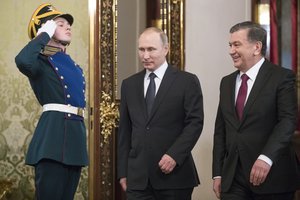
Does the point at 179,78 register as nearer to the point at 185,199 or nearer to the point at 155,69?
the point at 155,69

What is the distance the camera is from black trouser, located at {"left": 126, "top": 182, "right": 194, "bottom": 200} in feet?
9.20

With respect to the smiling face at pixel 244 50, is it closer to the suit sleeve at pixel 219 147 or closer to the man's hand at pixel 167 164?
the suit sleeve at pixel 219 147

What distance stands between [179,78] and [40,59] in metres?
0.71

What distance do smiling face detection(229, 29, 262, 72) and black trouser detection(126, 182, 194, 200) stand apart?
0.69 meters

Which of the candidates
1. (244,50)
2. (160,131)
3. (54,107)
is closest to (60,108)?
(54,107)

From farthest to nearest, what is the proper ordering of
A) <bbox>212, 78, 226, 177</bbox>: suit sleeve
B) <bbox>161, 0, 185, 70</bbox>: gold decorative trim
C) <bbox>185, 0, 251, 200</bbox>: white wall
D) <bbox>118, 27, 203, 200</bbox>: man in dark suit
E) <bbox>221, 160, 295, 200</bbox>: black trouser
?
<bbox>161, 0, 185, 70</bbox>: gold decorative trim < <bbox>185, 0, 251, 200</bbox>: white wall < <bbox>212, 78, 226, 177</bbox>: suit sleeve < <bbox>118, 27, 203, 200</bbox>: man in dark suit < <bbox>221, 160, 295, 200</bbox>: black trouser

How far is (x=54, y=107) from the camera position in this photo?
286 centimetres

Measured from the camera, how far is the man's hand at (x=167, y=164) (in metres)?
2.73

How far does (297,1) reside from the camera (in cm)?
460

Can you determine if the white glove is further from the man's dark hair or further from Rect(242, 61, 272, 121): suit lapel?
Rect(242, 61, 272, 121): suit lapel

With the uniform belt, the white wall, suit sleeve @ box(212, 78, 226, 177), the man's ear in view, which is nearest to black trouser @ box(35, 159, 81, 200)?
the uniform belt

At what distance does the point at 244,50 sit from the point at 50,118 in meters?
1.02

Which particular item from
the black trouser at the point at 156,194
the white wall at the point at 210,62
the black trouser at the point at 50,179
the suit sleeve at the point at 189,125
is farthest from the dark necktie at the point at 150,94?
the white wall at the point at 210,62

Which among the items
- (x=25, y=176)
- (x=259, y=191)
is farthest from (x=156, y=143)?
(x=25, y=176)
